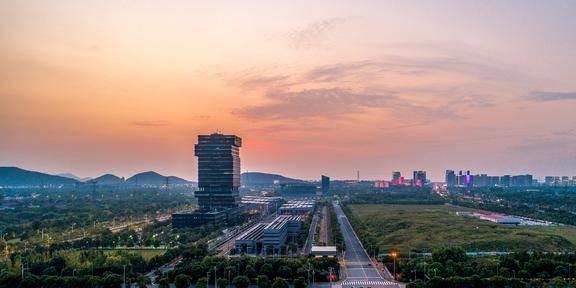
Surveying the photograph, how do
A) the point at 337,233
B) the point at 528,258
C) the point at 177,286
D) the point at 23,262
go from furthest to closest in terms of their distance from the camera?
the point at 337,233 → the point at 23,262 → the point at 528,258 → the point at 177,286

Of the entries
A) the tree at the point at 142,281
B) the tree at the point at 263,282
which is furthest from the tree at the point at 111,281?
the tree at the point at 263,282

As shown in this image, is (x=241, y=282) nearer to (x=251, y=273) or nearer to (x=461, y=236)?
(x=251, y=273)

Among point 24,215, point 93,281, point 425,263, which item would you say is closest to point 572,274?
point 425,263

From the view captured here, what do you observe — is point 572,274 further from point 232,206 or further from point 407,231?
point 232,206

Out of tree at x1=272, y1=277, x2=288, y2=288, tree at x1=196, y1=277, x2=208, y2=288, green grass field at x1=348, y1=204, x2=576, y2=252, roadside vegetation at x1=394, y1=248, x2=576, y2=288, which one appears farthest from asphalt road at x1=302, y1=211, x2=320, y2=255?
tree at x1=196, y1=277, x2=208, y2=288

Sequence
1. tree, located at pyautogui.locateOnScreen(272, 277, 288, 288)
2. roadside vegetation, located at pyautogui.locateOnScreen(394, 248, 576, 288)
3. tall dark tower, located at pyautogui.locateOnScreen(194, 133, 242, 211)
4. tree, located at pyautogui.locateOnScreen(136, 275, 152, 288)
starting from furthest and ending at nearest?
tall dark tower, located at pyautogui.locateOnScreen(194, 133, 242, 211)
tree, located at pyautogui.locateOnScreen(136, 275, 152, 288)
roadside vegetation, located at pyautogui.locateOnScreen(394, 248, 576, 288)
tree, located at pyautogui.locateOnScreen(272, 277, 288, 288)

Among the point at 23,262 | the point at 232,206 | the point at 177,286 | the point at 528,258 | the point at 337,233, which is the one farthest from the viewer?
the point at 232,206

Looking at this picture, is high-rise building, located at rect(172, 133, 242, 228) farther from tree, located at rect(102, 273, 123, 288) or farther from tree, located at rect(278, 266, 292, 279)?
tree, located at rect(102, 273, 123, 288)

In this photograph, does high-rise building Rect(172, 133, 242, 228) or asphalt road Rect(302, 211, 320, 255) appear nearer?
asphalt road Rect(302, 211, 320, 255)
